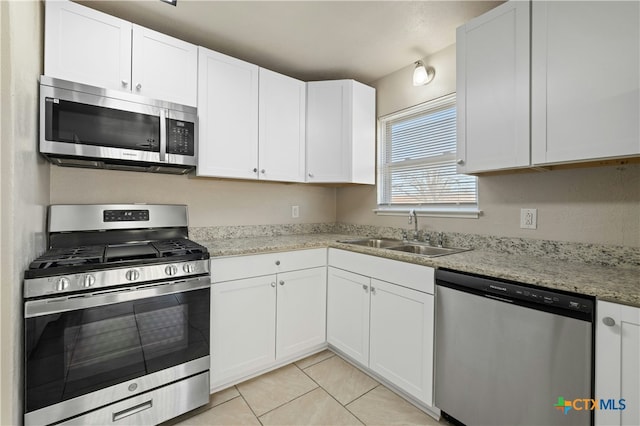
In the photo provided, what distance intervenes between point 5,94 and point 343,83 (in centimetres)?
210

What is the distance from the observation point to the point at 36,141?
1418 millimetres

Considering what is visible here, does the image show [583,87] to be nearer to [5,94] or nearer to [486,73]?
[486,73]

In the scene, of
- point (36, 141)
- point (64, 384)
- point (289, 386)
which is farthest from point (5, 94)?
point (289, 386)

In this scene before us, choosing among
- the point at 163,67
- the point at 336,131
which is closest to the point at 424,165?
the point at 336,131

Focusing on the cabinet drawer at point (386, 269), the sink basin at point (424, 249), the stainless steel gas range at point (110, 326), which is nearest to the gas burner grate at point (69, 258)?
the stainless steel gas range at point (110, 326)

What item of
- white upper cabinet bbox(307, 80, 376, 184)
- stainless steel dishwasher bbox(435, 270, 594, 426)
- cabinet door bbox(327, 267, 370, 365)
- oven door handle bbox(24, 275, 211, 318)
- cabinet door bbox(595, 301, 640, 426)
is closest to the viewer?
cabinet door bbox(595, 301, 640, 426)

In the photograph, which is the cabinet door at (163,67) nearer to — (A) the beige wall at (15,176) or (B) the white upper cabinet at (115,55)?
(B) the white upper cabinet at (115,55)

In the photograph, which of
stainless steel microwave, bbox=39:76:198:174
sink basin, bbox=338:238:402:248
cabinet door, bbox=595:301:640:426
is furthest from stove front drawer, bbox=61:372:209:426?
cabinet door, bbox=595:301:640:426

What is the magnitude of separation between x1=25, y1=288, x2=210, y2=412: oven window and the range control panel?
28.7 inches

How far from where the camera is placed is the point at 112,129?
1.61 meters

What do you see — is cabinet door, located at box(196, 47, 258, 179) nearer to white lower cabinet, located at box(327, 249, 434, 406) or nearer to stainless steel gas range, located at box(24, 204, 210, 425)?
stainless steel gas range, located at box(24, 204, 210, 425)

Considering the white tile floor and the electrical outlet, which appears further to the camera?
the electrical outlet

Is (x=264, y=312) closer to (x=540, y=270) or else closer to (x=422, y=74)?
(x=540, y=270)

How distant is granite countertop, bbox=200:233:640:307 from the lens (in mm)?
1045
